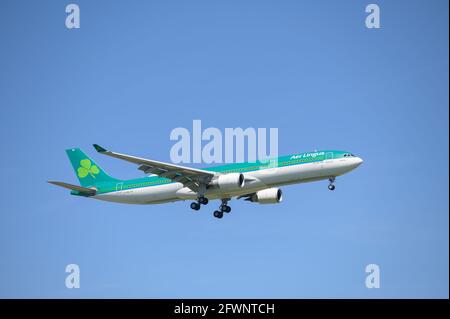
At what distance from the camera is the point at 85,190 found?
245 ft

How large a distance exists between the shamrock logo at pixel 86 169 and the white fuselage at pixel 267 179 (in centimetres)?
712

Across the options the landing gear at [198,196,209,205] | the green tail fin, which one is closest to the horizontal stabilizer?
the green tail fin

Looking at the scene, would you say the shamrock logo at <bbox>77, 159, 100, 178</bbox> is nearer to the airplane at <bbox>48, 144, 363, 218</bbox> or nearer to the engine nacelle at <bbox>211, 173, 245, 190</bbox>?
the airplane at <bbox>48, 144, 363, 218</bbox>

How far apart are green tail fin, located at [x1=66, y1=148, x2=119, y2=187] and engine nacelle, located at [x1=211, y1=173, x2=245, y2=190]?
11.0 meters

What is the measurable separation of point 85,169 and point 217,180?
49.2 ft

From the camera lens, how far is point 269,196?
242 feet

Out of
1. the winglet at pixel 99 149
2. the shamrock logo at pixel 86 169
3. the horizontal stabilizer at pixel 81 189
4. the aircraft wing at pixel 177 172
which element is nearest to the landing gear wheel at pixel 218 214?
the aircraft wing at pixel 177 172

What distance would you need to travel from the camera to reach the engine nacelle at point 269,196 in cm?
7362

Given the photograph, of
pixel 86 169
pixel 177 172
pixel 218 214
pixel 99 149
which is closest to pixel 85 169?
pixel 86 169

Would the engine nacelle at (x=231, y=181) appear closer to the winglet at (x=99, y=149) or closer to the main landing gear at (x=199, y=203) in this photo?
the main landing gear at (x=199, y=203)

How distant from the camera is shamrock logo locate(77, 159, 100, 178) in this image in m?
77.9

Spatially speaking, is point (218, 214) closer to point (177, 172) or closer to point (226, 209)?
point (226, 209)
